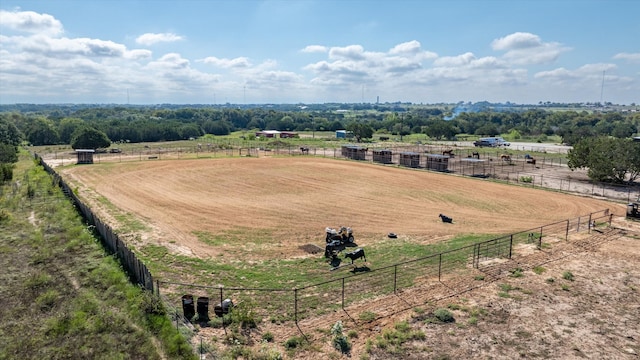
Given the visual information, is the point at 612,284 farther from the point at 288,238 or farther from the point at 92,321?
the point at 92,321

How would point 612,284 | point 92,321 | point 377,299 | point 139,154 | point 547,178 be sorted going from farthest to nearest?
point 139,154 < point 547,178 < point 612,284 < point 377,299 < point 92,321

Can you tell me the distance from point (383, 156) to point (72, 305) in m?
53.6

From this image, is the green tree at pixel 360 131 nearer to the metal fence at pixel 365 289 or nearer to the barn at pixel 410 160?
the barn at pixel 410 160

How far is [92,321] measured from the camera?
1585cm

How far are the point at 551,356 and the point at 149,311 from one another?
14577 millimetres

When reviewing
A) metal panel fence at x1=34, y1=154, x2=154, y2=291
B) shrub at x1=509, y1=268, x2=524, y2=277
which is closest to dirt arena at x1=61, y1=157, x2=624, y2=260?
metal panel fence at x1=34, y1=154, x2=154, y2=291

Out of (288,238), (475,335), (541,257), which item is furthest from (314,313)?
(541,257)

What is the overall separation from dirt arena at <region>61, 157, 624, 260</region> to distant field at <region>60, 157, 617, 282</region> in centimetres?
8

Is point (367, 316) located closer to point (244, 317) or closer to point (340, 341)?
point (340, 341)

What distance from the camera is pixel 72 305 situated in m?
17.2

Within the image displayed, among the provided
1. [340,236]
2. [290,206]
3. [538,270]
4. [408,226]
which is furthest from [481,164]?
[340,236]

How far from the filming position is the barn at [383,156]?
65.2 metres

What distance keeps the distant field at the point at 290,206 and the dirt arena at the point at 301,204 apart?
83mm

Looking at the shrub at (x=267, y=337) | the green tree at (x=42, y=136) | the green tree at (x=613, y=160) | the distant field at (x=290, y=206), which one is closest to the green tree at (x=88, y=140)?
the green tree at (x=42, y=136)
